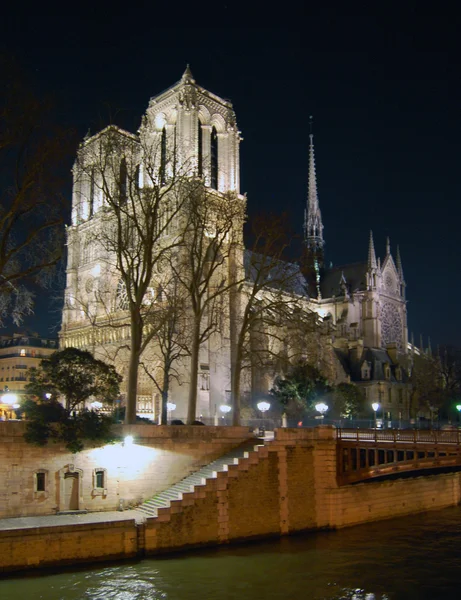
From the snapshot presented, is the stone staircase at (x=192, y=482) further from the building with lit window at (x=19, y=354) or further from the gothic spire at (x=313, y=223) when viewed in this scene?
the gothic spire at (x=313, y=223)

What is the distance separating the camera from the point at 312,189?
102500 mm

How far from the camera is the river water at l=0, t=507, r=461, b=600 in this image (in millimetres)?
19391

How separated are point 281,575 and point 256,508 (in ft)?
19.3

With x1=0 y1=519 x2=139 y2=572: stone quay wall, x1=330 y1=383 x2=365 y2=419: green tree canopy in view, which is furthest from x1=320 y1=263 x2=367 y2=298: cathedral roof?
x1=0 y1=519 x2=139 y2=572: stone quay wall

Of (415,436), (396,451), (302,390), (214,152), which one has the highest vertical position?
(214,152)

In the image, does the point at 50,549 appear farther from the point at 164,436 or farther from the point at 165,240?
the point at 165,240

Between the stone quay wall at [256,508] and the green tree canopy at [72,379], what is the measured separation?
5.09m

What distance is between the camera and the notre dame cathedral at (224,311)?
186ft

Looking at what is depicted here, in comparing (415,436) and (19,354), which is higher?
(19,354)

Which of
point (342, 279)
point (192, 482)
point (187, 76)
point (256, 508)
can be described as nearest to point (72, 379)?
point (192, 482)

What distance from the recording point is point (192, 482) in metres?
28.4

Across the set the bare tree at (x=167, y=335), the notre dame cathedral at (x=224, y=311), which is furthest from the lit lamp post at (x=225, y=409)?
the bare tree at (x=167, y=335)

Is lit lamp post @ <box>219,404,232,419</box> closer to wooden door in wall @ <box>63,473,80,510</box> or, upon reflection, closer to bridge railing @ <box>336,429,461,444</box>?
bridge railing @ <box>336,429,461,444</box>

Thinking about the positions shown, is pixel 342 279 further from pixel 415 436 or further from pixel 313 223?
pixel 415 436
